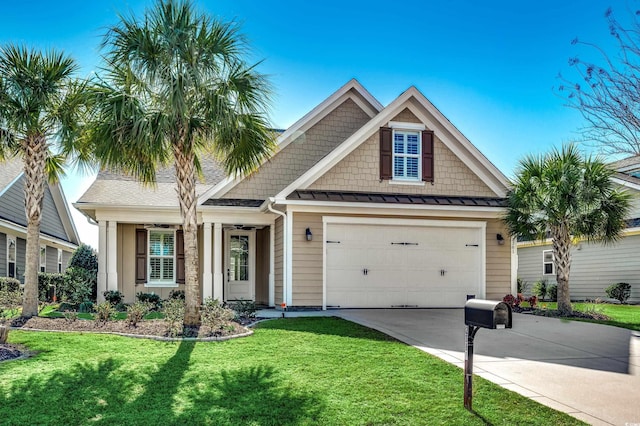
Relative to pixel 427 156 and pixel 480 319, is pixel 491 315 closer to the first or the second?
pixel 480 319

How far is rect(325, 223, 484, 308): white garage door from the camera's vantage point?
14.0 metres

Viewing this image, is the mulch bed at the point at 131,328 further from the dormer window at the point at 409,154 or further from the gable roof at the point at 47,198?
the gable roof at the point at 47,198

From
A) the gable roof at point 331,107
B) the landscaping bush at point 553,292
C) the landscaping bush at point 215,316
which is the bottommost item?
the landscaping bush at point 553,292

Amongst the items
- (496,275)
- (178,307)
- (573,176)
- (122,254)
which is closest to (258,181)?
(122,254)

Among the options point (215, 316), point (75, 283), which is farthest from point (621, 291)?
point (75, 283)

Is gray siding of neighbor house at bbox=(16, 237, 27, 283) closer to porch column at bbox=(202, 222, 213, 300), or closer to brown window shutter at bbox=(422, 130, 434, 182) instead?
porch column at bbox=(202, 222, 213, 300)

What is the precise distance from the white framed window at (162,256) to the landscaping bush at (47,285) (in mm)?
3589

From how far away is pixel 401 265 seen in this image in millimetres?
14344

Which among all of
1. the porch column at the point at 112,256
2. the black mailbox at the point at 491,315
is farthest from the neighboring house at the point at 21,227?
the black mailbox at the point at 491,315

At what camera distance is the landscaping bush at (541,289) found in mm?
22331

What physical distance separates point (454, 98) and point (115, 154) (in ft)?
32.7

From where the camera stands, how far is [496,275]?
14.9 m

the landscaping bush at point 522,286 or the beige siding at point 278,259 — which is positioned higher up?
the beige siding at point 278,259

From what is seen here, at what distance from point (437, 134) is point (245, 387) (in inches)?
427
